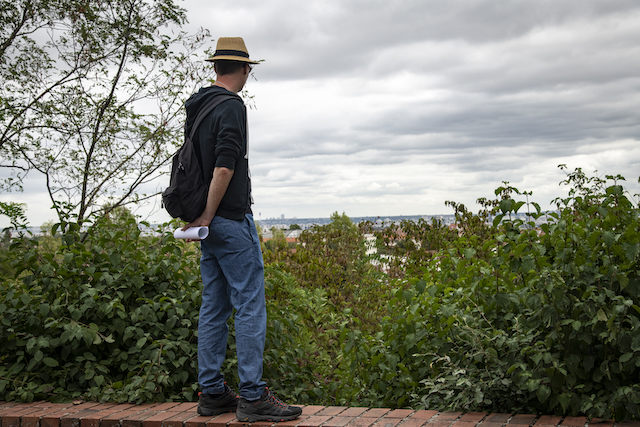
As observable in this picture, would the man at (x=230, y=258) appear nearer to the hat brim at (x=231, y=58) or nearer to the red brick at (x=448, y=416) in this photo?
the hat brim at (x=231, y=58)

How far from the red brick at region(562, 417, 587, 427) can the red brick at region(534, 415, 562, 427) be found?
0.04m

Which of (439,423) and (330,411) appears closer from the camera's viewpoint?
(439,423)

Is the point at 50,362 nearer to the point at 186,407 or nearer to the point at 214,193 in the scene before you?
the point at 186,407

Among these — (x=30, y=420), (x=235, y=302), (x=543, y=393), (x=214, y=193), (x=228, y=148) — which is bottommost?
(x=30, y=420)

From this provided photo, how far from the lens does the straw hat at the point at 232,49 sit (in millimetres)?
3312

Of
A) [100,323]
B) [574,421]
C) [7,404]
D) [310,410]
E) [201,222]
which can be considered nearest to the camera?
[574,421]

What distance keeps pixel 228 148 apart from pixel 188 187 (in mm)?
361

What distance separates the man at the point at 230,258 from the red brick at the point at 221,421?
0.26ft

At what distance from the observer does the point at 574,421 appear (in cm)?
292

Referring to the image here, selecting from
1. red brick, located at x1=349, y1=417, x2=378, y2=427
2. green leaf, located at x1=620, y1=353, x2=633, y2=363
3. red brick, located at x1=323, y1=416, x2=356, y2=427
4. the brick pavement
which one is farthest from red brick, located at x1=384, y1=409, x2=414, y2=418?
green leaf, located at x1=620, y1=353, x2=633, y2=363

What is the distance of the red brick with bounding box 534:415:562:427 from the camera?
114 inches

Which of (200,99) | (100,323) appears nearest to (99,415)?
(100,323)

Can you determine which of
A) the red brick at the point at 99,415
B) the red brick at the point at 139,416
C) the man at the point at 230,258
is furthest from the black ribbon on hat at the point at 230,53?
the red brick at the point at 99,415

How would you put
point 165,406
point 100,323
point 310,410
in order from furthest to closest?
point 100,323, point 165,406, point 310,410
